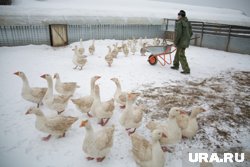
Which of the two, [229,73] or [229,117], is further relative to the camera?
[229,73]

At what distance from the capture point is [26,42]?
1174 centimetres

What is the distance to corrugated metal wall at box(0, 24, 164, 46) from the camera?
11.3 meters

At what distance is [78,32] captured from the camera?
1394 centimetres

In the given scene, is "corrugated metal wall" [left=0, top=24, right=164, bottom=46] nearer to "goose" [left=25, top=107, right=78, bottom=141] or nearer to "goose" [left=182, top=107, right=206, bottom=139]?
"goose" [left=25, top=107, right=78, bottom=141]

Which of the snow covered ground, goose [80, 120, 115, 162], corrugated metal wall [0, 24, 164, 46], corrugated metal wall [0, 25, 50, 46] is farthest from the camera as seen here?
corrugated metal wall [0, 24, 164, 46]

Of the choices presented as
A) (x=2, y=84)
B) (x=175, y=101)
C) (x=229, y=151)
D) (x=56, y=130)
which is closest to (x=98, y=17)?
(x=2, y=84)

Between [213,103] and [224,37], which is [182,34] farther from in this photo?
[224,37]

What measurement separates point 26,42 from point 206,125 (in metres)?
11.9

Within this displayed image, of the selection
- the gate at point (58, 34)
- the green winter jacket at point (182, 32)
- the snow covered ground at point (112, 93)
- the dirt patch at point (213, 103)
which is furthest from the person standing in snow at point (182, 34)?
the gate at point (58, 34)

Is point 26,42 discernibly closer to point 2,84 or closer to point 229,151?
point 2,84

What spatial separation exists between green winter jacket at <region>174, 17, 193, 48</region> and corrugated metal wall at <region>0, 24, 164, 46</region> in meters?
8.58

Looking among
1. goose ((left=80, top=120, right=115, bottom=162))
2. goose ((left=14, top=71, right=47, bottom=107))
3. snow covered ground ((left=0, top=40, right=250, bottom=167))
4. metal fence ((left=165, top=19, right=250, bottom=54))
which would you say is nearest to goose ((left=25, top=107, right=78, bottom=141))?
snow covered ground ((left=0, top=40, right=250, bottom=167))

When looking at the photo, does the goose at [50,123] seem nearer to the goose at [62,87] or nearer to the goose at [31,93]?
the goose at [31,93]

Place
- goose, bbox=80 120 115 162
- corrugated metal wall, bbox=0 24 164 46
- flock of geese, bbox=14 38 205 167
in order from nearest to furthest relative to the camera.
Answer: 1. flock of geese, bbox=14 38 205 167
2. goose, bbox=80 120 115 162
3. corrugated metal wall, bbox=0 24 164 46
